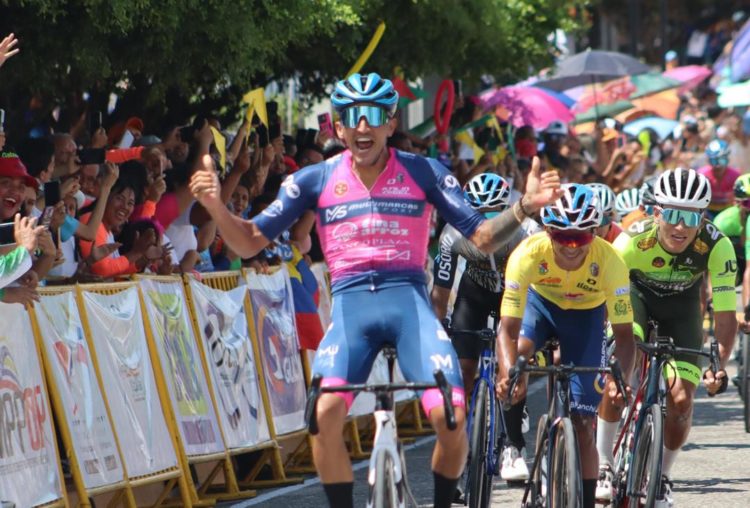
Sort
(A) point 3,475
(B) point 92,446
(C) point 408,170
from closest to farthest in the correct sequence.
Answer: (C) point 408,170
(A) point 3,475
(B) point 92,446

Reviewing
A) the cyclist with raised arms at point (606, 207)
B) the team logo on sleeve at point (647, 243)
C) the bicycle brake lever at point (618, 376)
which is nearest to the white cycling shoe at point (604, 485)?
the team logo on sleeve at point (647, 243)

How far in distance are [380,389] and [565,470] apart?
4.20 feet

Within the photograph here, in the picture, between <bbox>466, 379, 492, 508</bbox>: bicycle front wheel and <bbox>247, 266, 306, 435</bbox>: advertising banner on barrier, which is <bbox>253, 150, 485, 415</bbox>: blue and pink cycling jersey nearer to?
<bbox>466, 379, 492, 508</bbox>: bicycle front wheel

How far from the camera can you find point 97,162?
35.7 ft

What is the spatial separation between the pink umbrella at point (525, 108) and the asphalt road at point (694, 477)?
6509mm

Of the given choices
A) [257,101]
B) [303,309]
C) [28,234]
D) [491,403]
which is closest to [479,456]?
[491,403]

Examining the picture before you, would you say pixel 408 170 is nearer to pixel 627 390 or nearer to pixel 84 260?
pixel 627 390

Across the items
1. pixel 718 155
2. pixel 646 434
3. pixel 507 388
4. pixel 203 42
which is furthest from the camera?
pixel 718 155

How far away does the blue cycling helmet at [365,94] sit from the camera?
7.55m

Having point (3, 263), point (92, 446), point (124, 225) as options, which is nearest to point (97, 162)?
point (124, 225)

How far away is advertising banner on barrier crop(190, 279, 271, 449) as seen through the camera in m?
11.0

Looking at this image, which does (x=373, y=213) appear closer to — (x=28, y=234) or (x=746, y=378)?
(x=28, y=234)

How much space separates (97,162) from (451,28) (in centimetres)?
595

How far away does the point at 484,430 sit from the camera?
32.4 ft
